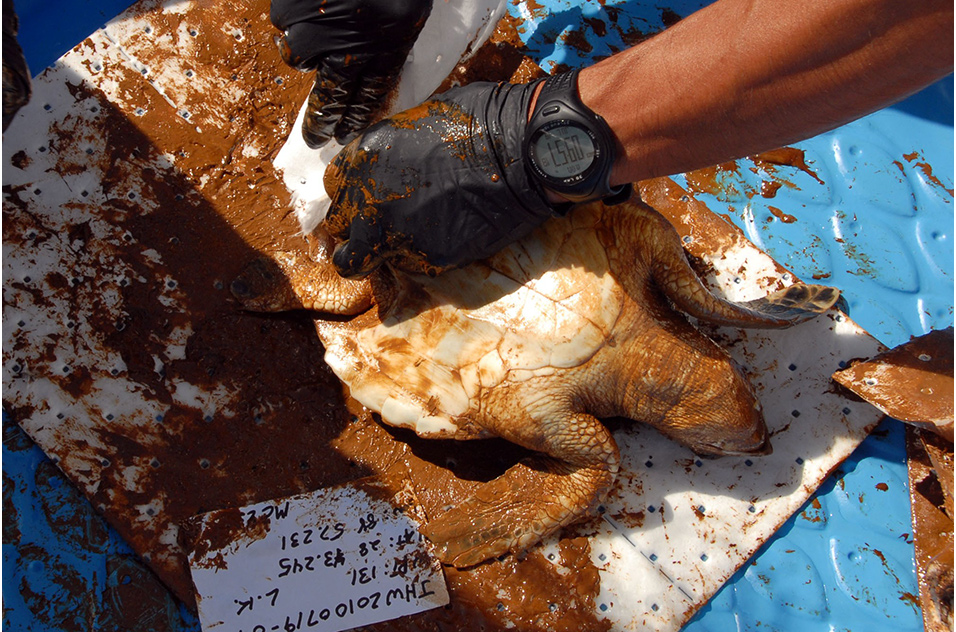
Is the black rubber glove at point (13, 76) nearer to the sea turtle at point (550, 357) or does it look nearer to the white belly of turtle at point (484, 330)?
the sea turtle at point (550, 357)

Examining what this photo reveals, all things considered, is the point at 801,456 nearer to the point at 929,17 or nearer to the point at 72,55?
A: the point at 929,17

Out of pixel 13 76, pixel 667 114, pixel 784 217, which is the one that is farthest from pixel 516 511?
pixel 13 76

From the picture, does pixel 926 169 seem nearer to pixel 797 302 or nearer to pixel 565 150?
pixel 797 302

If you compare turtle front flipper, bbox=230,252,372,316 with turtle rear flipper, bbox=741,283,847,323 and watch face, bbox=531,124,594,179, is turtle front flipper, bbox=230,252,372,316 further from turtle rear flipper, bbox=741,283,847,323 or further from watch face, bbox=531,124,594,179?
turtle rear flipper, bbox=741,283,847,323

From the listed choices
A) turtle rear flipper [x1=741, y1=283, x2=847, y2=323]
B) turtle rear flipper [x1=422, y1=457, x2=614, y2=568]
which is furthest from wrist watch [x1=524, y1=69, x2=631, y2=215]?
turtle rear flipper [x1=422, y1=457, x2=614, y2=568]

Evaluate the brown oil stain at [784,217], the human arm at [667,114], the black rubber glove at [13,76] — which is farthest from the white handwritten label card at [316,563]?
the brown oil stain at [784,217]

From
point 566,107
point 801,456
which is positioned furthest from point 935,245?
point 566,107
